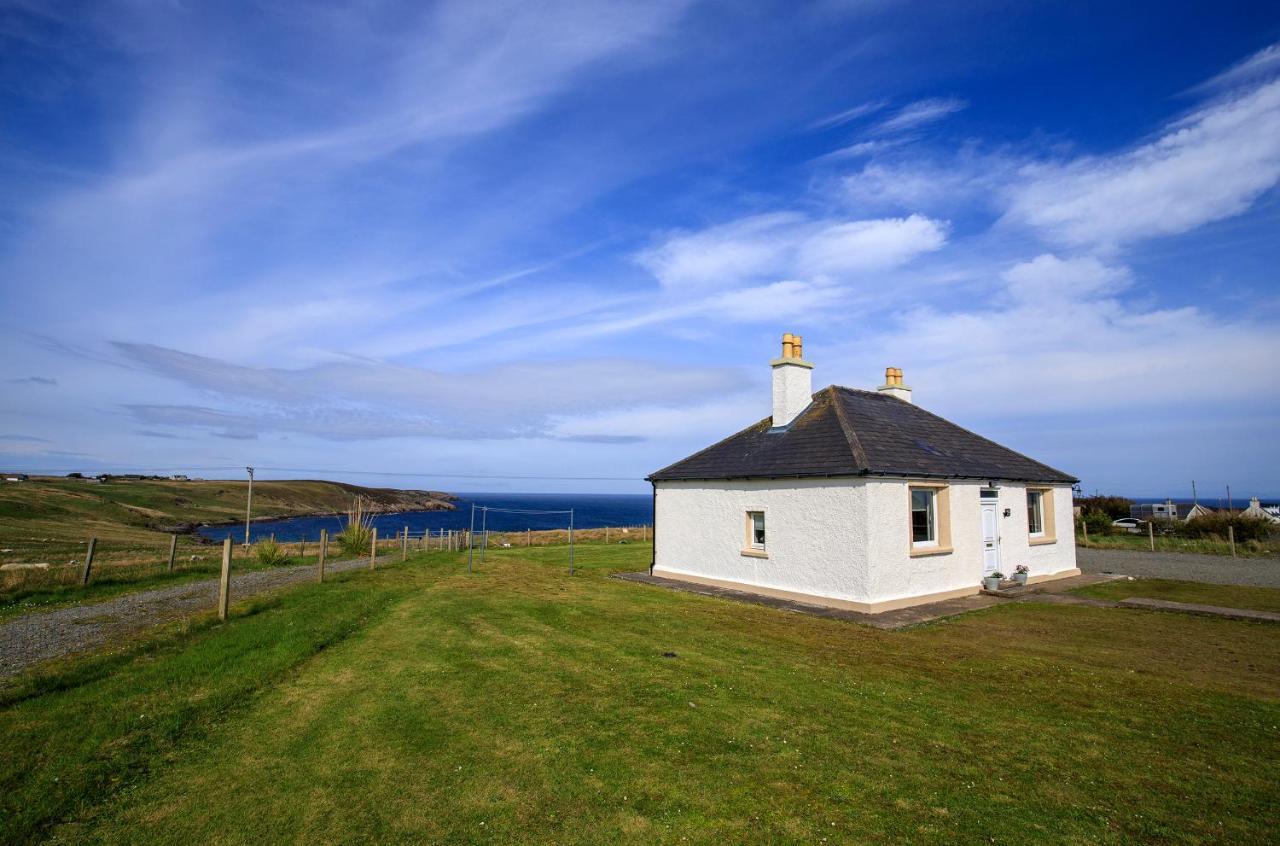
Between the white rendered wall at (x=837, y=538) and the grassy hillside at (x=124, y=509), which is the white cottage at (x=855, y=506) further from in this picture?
the grassy hillside at (x=124, y=509)

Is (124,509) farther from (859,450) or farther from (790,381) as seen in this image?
(859,450)

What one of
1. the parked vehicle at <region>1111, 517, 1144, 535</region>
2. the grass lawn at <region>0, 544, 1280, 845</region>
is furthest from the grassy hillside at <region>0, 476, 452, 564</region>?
the parked vehicle at <region>1111, 517, 1144, 535</region>

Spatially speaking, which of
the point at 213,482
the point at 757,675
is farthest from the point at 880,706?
the point at 213,482

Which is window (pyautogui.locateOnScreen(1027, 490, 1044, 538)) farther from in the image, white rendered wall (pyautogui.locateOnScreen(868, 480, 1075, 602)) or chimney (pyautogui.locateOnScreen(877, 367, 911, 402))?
chimney (pyautogui.locateOnScreen(877, 367, 911, 402))

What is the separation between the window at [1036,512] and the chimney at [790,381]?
7879 millimetres

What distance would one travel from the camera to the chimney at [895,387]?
2139 cm

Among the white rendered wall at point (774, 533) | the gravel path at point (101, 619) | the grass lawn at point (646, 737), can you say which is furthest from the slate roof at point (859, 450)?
the gravel path at point (101, 619)

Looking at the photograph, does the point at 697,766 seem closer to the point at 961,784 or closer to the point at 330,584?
the point at 961,784

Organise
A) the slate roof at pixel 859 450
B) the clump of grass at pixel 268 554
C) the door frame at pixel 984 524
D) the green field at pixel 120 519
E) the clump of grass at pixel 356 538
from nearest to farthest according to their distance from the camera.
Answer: the slate roof at pixel 859 450, the door frame at pixel 984 524, the green field at pixel 120 519, the clump of grass at pixel 268 554, the clump of grass at pixel 356 538

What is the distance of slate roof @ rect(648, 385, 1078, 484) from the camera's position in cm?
1515

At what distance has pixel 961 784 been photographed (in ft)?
18.0

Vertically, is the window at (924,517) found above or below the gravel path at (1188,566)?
above

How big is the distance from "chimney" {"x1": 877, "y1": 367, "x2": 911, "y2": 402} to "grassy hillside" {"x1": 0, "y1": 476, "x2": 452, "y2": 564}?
2654 cm

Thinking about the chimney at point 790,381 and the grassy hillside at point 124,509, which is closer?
the chimney at point 790,381
